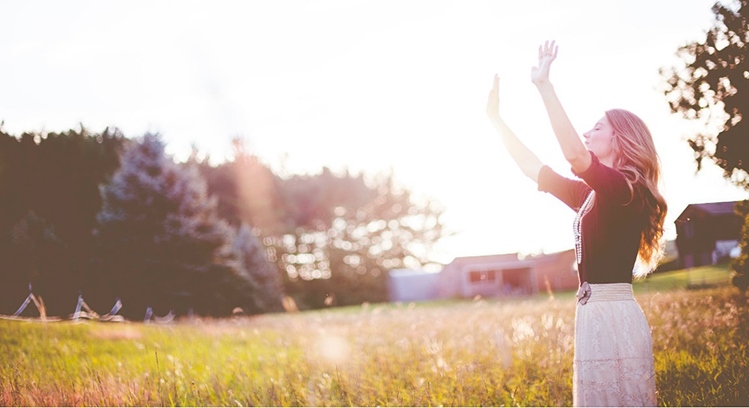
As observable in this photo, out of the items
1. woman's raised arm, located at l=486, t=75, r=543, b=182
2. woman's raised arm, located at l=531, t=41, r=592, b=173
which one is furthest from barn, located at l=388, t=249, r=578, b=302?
woman's raised arm, located at l=531, t=41, r=592, b=173

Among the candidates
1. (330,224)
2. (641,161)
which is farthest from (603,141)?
(330,224)

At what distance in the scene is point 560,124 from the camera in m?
2.17

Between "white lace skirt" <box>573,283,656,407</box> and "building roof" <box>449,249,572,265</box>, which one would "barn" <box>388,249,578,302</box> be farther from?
"white lace skirt" <box>573,283,656,407</box>

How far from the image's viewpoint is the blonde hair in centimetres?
242

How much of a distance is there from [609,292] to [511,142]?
3.13ft

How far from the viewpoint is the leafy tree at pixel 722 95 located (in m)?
4.52

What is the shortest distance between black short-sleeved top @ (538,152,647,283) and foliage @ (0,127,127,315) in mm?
5020

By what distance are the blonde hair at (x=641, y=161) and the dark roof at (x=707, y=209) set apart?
2.59m

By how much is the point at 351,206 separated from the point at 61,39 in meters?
39.9

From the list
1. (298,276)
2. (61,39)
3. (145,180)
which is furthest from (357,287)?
(61,39)

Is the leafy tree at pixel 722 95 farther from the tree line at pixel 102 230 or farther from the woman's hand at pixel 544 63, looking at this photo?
the tree line at pixel 102 230

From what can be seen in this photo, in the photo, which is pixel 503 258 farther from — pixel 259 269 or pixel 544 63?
pixel 544 63

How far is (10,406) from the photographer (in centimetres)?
427

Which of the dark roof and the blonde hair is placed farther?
the dark roof
